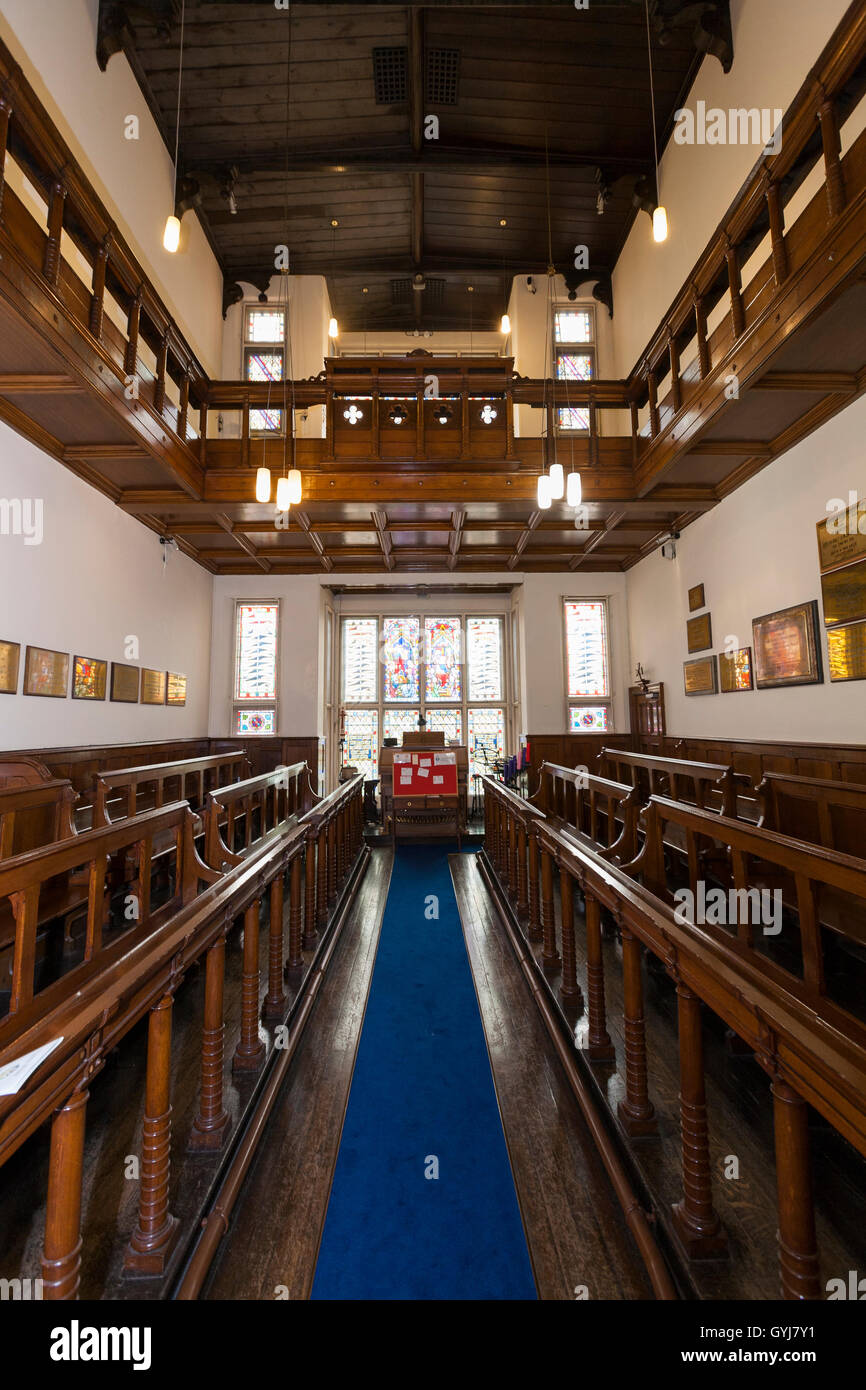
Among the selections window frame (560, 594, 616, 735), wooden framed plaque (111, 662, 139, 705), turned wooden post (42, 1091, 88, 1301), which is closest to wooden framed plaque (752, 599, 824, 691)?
window frame (560, 594, 616, 735)

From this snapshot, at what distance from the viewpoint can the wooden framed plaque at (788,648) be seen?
4.52 m

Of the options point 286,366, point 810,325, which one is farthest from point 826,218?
point 286,366

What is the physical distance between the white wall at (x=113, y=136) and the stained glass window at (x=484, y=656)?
5356 millimetres

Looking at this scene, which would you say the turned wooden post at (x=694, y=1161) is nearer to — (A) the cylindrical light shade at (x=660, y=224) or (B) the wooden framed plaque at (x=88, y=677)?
(A) the cylindrical light shade at (x=660, y=224)

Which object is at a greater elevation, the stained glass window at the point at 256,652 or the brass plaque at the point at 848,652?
the stained glass window at the point at 256,652

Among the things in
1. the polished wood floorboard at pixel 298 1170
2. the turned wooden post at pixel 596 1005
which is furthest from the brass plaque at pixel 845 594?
the polished wood floorboard at pixel 298 1170

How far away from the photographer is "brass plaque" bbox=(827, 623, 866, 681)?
4.00 meters

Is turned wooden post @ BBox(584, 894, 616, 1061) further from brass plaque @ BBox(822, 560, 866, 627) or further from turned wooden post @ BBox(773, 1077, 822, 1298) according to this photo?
brass plaque @ BBox(822, 560, 866, 627)

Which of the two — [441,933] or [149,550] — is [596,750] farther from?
[149,550]

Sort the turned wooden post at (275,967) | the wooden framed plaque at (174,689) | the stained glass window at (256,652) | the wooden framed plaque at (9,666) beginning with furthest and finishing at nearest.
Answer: the stained glass window at (256,652) < the wooden framed plaque at (174,689) < the wooden framed plaque at (9,666) < the turned wooden post at (275,967)

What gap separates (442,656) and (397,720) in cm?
128

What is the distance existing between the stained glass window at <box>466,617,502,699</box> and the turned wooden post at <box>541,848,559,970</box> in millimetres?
6818

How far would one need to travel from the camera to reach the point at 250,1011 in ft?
7.69

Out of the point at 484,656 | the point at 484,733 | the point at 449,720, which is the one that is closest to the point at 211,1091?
the point at 449,720
